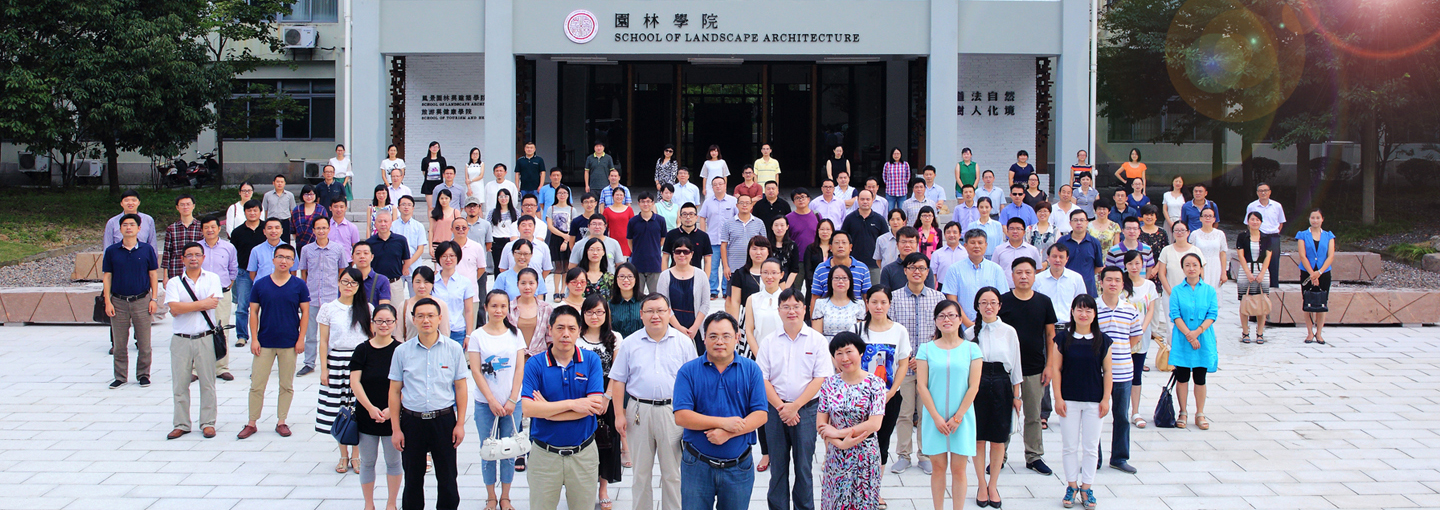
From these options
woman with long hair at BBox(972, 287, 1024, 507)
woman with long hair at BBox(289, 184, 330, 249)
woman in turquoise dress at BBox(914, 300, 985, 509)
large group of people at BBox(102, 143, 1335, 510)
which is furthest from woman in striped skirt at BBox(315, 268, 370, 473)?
woman with long hair at BBox(289, 184, 330, 249)

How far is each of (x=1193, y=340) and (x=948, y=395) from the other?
3.05 metres

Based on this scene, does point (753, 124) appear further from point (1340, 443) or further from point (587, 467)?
point (587, 467)

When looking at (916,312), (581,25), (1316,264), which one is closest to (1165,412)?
(916,312)

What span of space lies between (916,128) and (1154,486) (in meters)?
13.4

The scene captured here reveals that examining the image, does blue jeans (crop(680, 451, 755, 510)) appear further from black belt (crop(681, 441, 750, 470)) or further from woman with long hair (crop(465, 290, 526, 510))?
woman with long hair (crop(465, 290, 526, 510))

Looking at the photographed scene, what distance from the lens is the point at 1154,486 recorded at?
702cm

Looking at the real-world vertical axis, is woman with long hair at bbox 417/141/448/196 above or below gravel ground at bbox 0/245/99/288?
above

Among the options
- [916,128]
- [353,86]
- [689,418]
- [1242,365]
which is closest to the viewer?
[689,418]

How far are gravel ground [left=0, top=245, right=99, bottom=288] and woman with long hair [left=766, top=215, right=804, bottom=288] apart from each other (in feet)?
35.0

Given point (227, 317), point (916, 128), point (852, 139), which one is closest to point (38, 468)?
point (227, 317)

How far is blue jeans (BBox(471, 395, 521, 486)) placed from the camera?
21.4ft

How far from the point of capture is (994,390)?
6.62m

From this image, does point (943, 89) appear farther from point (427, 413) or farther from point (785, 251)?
point (427, 413)

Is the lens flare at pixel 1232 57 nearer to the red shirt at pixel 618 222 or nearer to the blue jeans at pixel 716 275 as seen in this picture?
the blue jeans at pixel 716 275
